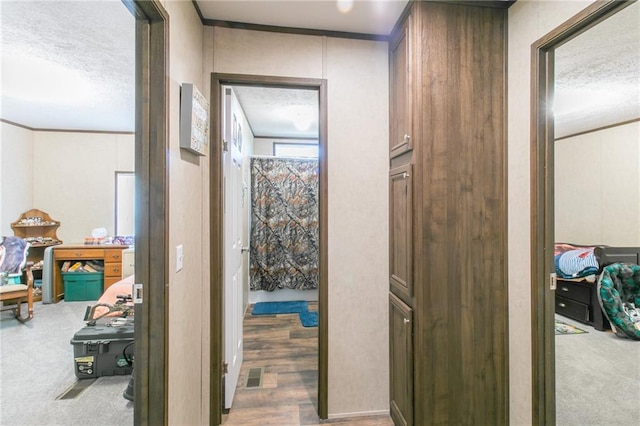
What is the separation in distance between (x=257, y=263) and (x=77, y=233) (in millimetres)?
3400

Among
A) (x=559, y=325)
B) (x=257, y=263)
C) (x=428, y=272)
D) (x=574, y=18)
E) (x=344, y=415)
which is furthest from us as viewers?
(x=257, y=263)

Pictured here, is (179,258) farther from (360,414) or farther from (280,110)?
(280,110)

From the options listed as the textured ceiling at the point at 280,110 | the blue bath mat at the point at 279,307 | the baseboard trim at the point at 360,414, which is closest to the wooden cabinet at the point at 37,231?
the baseboard trim at the point at 360,414

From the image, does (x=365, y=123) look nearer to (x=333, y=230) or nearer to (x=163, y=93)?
(x=333, y=230)

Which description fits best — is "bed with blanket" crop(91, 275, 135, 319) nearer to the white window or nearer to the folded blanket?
the folded blanket

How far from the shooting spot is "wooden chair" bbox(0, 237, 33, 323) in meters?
→ 0.78

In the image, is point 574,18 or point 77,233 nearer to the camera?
point 77,233

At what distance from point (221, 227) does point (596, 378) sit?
218cm

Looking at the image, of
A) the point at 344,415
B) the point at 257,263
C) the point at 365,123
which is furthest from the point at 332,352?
the point at 257,263

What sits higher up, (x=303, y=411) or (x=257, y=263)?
(x=257, y=263)

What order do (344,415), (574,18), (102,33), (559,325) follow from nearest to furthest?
(102,33)
(574,18)
(559,325)
(344,415)

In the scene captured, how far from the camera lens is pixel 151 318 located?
4.23 ft

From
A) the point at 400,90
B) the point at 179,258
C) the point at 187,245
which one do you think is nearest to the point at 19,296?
the point at 179,258

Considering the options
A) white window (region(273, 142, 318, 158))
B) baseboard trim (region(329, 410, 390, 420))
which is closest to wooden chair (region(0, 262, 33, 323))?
baseboard trim (region(329, 410, 390, 420))
